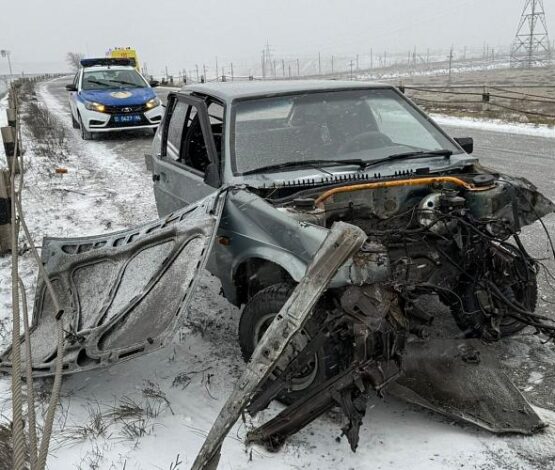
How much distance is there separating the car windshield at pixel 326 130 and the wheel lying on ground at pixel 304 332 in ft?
3.60

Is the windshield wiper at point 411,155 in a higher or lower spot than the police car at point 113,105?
higher

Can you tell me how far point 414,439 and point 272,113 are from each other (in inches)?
101

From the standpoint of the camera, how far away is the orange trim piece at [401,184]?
3496mm

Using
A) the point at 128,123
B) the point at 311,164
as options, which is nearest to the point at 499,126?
the point at 128,123

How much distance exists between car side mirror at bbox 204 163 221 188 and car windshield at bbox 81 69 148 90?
1062 centimetres

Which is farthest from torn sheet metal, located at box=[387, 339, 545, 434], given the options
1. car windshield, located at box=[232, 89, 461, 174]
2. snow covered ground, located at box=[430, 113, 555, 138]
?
snow covered ground, located at box=[430, 113, 555, 138]

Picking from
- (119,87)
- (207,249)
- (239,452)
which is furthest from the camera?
(119,87)

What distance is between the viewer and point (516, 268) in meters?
3.63

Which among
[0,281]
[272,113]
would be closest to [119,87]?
[0,281]

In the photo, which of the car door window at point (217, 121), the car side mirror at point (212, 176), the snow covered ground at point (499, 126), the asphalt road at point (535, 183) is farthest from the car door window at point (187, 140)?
the snow covered ground at point (499, 126)

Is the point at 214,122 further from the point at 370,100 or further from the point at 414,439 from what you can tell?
the point at 414,439

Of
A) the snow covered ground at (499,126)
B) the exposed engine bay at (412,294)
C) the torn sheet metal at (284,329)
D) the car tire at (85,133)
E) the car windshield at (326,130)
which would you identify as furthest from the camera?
the car tire at (85,133)

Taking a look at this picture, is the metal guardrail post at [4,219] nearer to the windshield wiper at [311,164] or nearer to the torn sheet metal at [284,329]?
the windshield wiper at [311,164]

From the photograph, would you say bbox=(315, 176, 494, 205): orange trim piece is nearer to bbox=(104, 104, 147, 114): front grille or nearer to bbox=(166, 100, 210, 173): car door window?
bbox=(166, 100, 210, 173): car door window
